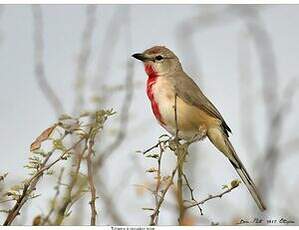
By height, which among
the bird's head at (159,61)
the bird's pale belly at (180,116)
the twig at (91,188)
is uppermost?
the bird's head at (159,61)

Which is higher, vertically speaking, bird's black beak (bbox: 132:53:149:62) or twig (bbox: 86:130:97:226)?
bird's black beak (bbox: 132:53:149:62)

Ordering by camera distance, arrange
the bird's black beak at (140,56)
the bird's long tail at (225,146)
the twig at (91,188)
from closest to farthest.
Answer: the twig at (91,188)
the bird's long tail at (225,146)
the bird's black beak at (140,56)

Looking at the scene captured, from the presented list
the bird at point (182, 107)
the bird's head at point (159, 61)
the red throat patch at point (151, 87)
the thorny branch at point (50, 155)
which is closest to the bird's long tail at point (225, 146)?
the bird at point (182, 107)

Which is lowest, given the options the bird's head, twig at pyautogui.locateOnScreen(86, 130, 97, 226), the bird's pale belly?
twig at pyautogui.locateOnScreen(86, 130, 97, 226)

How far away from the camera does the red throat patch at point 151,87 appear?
235 centimetres

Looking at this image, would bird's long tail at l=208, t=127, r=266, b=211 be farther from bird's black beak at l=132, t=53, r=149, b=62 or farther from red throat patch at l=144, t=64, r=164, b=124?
bird's black beak at l=132, t=53, r=149, b=62

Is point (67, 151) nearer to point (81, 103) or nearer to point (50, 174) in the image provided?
point (50, 174)

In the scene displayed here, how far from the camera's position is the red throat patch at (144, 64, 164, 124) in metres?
2.35

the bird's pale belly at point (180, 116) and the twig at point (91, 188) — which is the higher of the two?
the bird's pale belly at point (180, 116)

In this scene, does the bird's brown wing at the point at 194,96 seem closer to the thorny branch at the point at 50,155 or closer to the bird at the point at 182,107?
the bird at the point at 182,107

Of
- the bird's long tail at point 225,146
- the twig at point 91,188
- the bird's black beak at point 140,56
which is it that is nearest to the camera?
the twig at point 91,188

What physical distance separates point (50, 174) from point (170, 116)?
40.4 inches

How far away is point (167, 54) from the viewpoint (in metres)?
2.49

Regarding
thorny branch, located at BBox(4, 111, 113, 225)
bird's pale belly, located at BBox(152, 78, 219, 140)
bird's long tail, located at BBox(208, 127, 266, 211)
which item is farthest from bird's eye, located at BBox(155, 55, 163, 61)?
thorny branch, located at BBox(4, 111, 113, 225)
